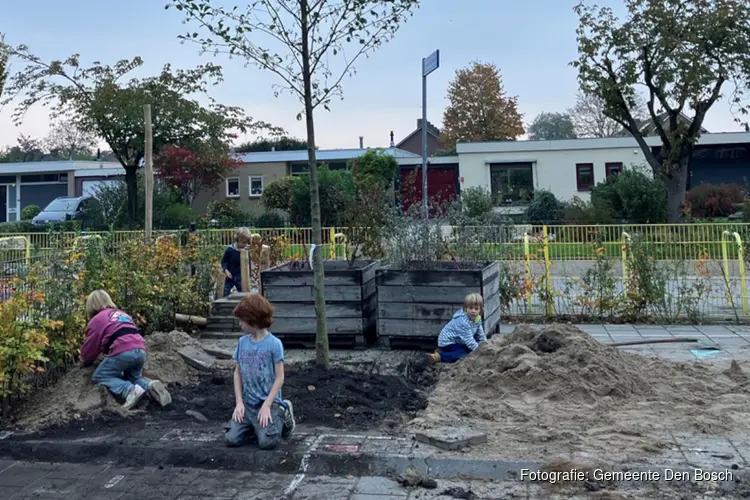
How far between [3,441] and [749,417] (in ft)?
19.6

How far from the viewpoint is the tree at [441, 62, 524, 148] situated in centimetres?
6006

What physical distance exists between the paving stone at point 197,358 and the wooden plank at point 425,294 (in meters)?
2.18

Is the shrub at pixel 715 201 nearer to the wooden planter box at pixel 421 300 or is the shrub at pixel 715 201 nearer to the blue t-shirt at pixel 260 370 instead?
the wooden planter box at pixel 421 300

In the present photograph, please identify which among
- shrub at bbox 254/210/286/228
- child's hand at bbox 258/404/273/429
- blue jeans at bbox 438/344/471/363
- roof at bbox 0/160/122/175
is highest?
roof at bbox 0/160/122/175

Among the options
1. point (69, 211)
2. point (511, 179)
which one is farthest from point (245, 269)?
point (511, 179)

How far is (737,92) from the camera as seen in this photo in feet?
81.8

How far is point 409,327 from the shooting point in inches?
341

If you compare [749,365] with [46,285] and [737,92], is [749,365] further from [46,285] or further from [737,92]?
[737,92]

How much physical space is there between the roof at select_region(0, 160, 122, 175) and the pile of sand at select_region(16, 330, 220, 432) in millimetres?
39138

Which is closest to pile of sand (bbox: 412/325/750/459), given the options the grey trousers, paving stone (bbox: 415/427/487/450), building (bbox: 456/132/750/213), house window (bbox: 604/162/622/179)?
paving stone (bbox: 415/427/487/450)

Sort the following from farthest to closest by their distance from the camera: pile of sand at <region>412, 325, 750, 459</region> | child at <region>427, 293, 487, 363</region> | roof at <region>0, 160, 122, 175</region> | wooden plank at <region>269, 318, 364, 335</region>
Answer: roof at <region>0, 160, 122, 175</region>, wooden plank at <region>269, 318, 364, 335</region>, child at <region>427, 293, 487, 363</region>, pile of sand at <region>412, 325, 750, 459</region>

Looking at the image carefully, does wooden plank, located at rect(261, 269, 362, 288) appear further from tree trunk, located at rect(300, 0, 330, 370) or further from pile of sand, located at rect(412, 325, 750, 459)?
pile of sand, located at rect(412, 325, 750, 459)

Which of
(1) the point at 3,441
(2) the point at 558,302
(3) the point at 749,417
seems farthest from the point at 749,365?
(1) the point at 3,441

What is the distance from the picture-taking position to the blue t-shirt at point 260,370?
5504mm
